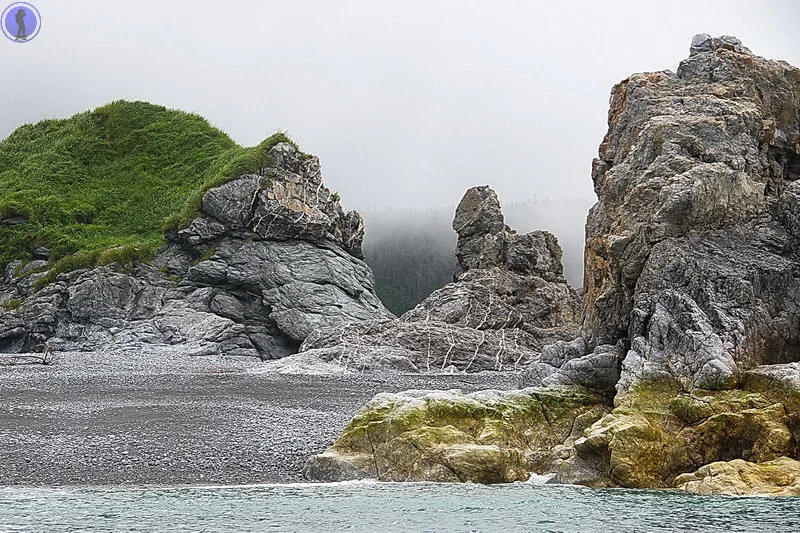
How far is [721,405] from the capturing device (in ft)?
75.9

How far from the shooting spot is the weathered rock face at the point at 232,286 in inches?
2343

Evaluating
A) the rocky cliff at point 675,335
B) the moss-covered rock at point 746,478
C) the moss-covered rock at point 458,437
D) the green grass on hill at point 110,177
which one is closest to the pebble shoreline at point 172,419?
the moss-covered rock at point 458,437

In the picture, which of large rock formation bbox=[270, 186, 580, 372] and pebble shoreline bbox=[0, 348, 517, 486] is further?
large rock formation bbox=[270, 186, 580, 372]

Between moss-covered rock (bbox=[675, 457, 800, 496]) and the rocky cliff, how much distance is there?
0.05 metres

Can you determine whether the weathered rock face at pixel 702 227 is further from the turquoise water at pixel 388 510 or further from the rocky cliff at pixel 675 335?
the turquoise water at pixel 388 510

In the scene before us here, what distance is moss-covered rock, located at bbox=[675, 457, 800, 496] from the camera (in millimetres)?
19891

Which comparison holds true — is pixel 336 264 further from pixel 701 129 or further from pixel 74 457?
pixel 74 457

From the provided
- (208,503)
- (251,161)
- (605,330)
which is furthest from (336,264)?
(208,503)

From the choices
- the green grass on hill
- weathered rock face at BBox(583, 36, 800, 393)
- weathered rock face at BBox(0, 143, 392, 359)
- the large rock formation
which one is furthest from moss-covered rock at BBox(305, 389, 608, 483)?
the green grass on hill

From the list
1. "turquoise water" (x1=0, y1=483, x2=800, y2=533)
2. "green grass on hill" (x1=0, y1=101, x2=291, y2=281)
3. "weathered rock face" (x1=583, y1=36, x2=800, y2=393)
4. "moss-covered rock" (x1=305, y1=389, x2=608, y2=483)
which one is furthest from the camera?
"green grass on hill" (x1=0, y1=101, x2=291, y2=281)

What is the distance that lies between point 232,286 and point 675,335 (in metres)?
43.9

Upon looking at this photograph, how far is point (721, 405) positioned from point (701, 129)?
41.9 ft

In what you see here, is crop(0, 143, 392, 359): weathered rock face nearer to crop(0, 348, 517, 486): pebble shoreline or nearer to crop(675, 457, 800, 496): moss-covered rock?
crop(0, 348, 517, 486): pebble shoreline

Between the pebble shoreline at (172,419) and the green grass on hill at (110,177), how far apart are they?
26378 mm
